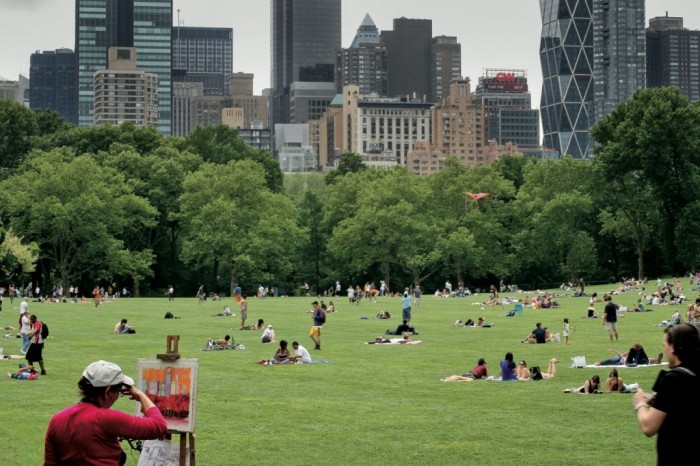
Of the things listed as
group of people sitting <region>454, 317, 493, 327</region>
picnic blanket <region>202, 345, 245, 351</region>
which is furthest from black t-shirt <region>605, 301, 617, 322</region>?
picnic blanket <region>202, 345, 245, 351</region>

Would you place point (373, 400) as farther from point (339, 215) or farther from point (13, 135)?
point (13, 135)

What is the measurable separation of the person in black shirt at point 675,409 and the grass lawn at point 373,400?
596 centimetres

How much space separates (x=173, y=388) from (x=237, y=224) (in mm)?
96961

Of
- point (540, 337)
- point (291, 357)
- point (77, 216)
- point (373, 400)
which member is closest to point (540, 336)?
point (540, 337)

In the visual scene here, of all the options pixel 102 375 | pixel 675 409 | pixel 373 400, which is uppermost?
pixel 102 375

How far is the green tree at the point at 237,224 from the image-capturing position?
350 ft

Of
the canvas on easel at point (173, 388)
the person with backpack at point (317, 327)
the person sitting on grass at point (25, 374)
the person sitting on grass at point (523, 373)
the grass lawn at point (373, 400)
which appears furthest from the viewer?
the person with backpack at point (317, 327)

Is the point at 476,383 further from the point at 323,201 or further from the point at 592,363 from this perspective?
the point at 323,201

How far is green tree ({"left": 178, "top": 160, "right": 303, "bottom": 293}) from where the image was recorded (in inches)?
4195

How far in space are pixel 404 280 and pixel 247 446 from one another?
102 metres

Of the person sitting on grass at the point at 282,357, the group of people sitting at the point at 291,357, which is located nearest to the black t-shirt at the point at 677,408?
the group of people sitting at the point at 291,357

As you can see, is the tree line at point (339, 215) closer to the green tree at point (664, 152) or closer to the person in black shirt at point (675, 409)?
the green tree at point (664, 152)

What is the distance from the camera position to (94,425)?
33.3 feet

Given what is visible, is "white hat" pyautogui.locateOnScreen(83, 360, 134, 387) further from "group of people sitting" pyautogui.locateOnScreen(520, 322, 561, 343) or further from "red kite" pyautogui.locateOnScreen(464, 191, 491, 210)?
"red kite" pyautogui.locateOnScreen(464, 191, 491, 210)
